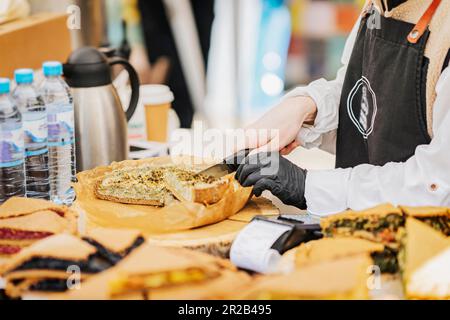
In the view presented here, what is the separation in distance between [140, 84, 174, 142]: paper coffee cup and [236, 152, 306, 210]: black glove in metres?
1.02

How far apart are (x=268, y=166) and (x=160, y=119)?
3.60 feet

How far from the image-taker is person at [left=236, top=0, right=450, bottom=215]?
1.73 meters

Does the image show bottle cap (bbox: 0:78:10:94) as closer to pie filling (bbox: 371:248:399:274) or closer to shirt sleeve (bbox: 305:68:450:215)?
shirt sleeve (bbox: 305:68:450:215)

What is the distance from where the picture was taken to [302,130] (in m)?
2.37

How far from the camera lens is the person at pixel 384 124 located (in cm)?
173

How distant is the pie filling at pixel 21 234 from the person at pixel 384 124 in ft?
2.11

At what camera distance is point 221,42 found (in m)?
5.05

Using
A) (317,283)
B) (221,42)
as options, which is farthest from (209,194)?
(221,42)

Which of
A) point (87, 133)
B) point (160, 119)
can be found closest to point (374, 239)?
point (87, 133)

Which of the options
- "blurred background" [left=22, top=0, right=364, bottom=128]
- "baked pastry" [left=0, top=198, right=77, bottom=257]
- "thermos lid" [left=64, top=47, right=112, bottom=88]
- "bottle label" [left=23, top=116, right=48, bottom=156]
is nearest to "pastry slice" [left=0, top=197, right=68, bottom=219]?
Result: "baked pastry" [left=0, top=198, right=77, bottom=257]

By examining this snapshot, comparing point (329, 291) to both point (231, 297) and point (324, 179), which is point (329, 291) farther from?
point (324, 179)

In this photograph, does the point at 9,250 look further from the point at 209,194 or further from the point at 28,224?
the point at 209,194

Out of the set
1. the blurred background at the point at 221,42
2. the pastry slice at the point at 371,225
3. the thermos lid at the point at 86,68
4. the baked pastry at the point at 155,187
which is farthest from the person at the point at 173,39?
the pastry slice at the point at 371,225
